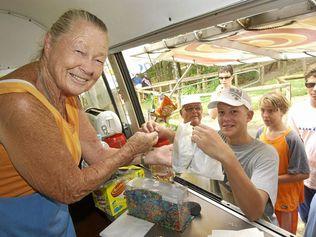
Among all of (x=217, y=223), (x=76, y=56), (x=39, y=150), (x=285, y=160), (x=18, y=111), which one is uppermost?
(x=76, y=56)

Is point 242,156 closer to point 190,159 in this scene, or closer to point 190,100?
point 190,159

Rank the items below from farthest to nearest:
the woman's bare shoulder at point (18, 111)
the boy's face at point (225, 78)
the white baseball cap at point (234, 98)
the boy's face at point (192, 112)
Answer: the boy's face at point (225, 78)
the boy's face at point (192, 112)
the white baseball cap at point (234, 98)
the woman's bare shoulder at point (18, 111)

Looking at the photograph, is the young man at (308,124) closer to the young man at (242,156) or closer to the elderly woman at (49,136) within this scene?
the young man at (242,156)

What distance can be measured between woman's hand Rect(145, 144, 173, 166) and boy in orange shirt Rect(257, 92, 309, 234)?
45.1 inches

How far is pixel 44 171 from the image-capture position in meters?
0.79

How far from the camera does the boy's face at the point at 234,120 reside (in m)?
1.46

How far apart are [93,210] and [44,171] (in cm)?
102

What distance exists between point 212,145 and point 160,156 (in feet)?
1.24

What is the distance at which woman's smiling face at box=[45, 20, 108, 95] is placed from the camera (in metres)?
0.87

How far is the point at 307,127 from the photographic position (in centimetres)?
219

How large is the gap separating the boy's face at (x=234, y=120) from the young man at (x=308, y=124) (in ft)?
3.44

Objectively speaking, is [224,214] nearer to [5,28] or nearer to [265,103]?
[265,103]

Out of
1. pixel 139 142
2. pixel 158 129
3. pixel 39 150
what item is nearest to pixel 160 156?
pixel 158 129

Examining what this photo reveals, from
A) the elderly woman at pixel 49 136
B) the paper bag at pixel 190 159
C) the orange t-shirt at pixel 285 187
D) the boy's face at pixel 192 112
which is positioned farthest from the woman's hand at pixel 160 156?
the orange t-shirt at pixel 285 187
